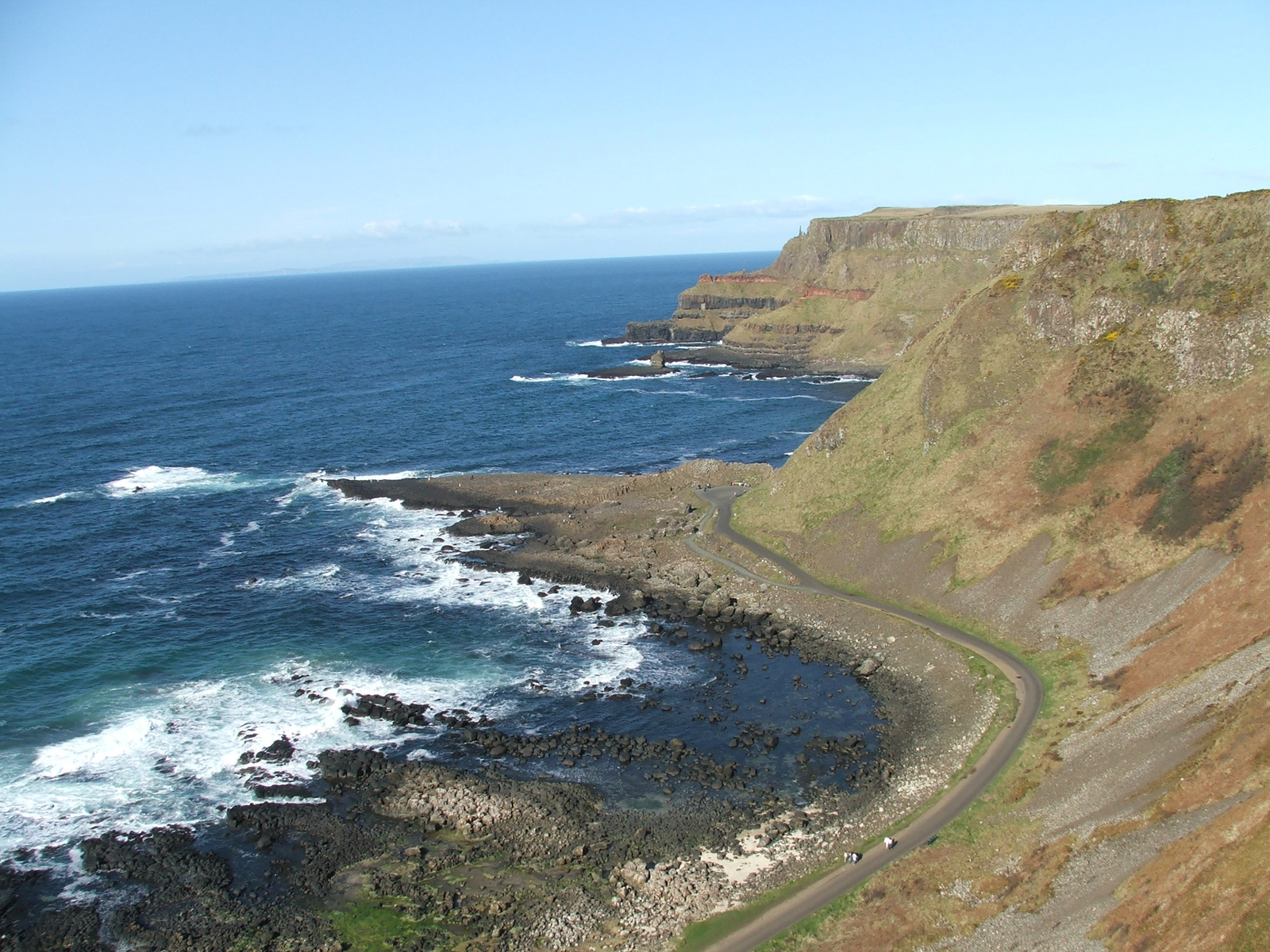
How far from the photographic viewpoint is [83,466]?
4988 inches

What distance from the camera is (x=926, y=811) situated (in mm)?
48500

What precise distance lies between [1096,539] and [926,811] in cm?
3014

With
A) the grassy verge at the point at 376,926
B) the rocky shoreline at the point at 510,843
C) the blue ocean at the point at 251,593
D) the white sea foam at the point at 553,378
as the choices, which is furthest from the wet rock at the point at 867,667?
the white sea foam at the point at 553,378

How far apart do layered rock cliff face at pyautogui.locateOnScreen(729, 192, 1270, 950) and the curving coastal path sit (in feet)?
4.76

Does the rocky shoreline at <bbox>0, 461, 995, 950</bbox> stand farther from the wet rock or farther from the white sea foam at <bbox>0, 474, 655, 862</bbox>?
the white sea foam at <bbox>0, 474, 655, 862</bbox>

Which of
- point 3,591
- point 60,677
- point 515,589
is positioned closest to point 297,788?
point 60,677

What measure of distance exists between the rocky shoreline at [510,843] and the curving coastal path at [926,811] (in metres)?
1.34

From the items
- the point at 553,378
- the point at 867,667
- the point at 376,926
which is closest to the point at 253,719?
the point at 376,926

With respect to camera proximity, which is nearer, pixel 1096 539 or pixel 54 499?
pixel 1096 539

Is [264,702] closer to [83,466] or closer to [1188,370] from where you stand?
[1188,370]

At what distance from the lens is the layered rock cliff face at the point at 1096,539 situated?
3722cm

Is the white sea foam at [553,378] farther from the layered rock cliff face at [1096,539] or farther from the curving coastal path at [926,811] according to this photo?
the curving coastal path at [926,811]

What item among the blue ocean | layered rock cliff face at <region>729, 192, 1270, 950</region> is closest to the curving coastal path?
layered rock cliff face at <region>729, 192, 1270, 950</region>

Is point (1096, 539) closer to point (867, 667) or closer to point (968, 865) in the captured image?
point (867, 667)
